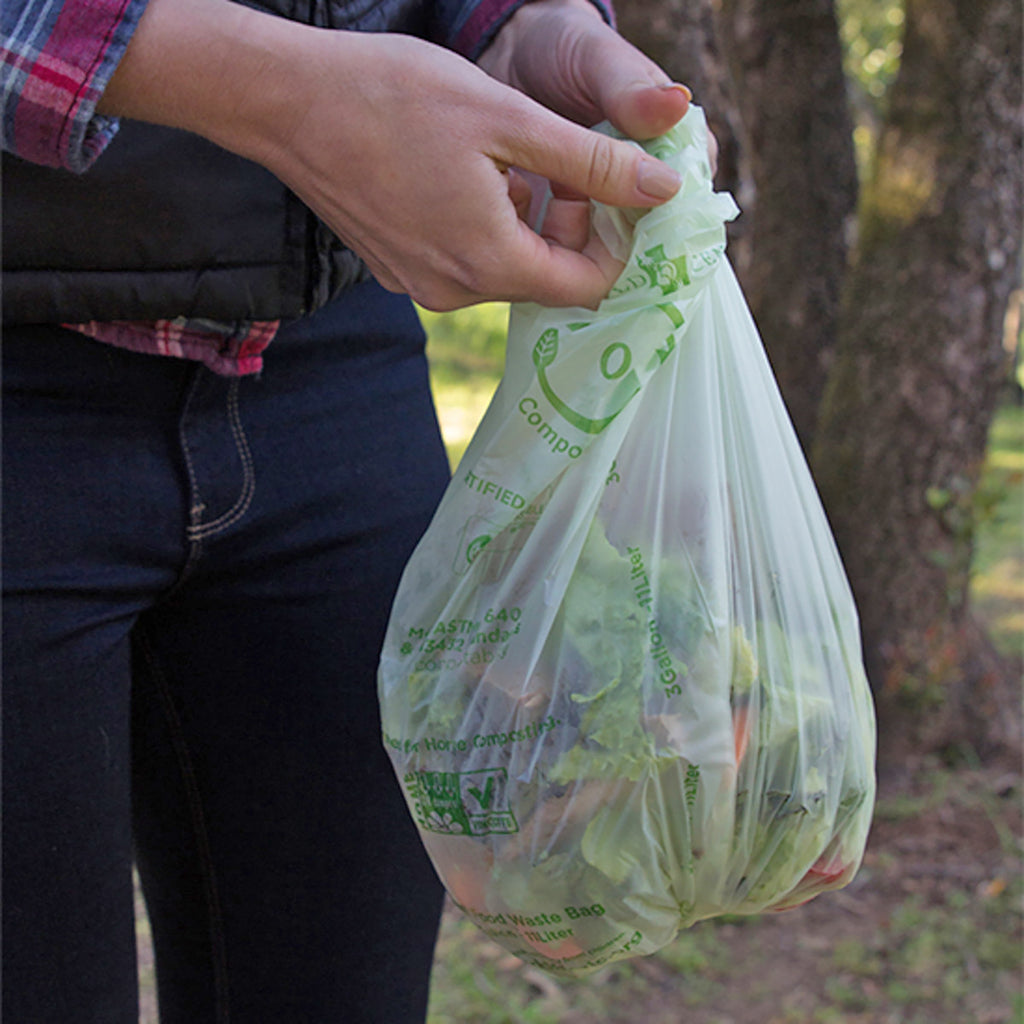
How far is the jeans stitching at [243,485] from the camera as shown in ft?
2.78

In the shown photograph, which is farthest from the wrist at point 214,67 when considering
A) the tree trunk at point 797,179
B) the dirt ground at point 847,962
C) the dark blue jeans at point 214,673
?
the tree trunk at point 797,179

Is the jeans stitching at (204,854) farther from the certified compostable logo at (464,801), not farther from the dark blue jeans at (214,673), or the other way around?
the certified compostable logo at (464,801)

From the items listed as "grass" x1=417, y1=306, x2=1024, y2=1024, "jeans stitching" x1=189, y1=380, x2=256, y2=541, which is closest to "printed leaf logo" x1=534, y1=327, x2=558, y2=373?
"jeans stitching" x1=189, y1=380, x2=256, y2=541

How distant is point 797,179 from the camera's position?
3010 mm

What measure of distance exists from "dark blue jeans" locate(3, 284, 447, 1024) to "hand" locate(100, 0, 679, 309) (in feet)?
0.73

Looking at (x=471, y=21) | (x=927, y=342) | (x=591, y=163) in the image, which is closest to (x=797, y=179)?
(x=927, y=342)

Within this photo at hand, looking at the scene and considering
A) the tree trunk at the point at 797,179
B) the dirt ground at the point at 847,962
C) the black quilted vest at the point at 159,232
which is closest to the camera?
the black quilted vest at the point at 159,232

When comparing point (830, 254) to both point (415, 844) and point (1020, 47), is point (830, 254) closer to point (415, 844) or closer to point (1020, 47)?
point (1020, 47)

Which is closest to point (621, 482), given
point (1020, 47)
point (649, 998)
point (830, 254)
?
point (649, 998)

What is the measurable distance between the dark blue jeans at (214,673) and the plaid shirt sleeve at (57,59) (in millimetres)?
192

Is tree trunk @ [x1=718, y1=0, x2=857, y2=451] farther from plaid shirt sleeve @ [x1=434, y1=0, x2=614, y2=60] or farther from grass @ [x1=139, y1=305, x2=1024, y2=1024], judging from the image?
plaid shirt sleeve @ [x1=434, y1=0, x2=614, y2=60]

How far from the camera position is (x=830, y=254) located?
9.93 feet

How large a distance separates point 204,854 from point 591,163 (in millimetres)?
676

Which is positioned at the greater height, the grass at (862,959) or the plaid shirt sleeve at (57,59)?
the plaid shirt sleeve at (57,59)
